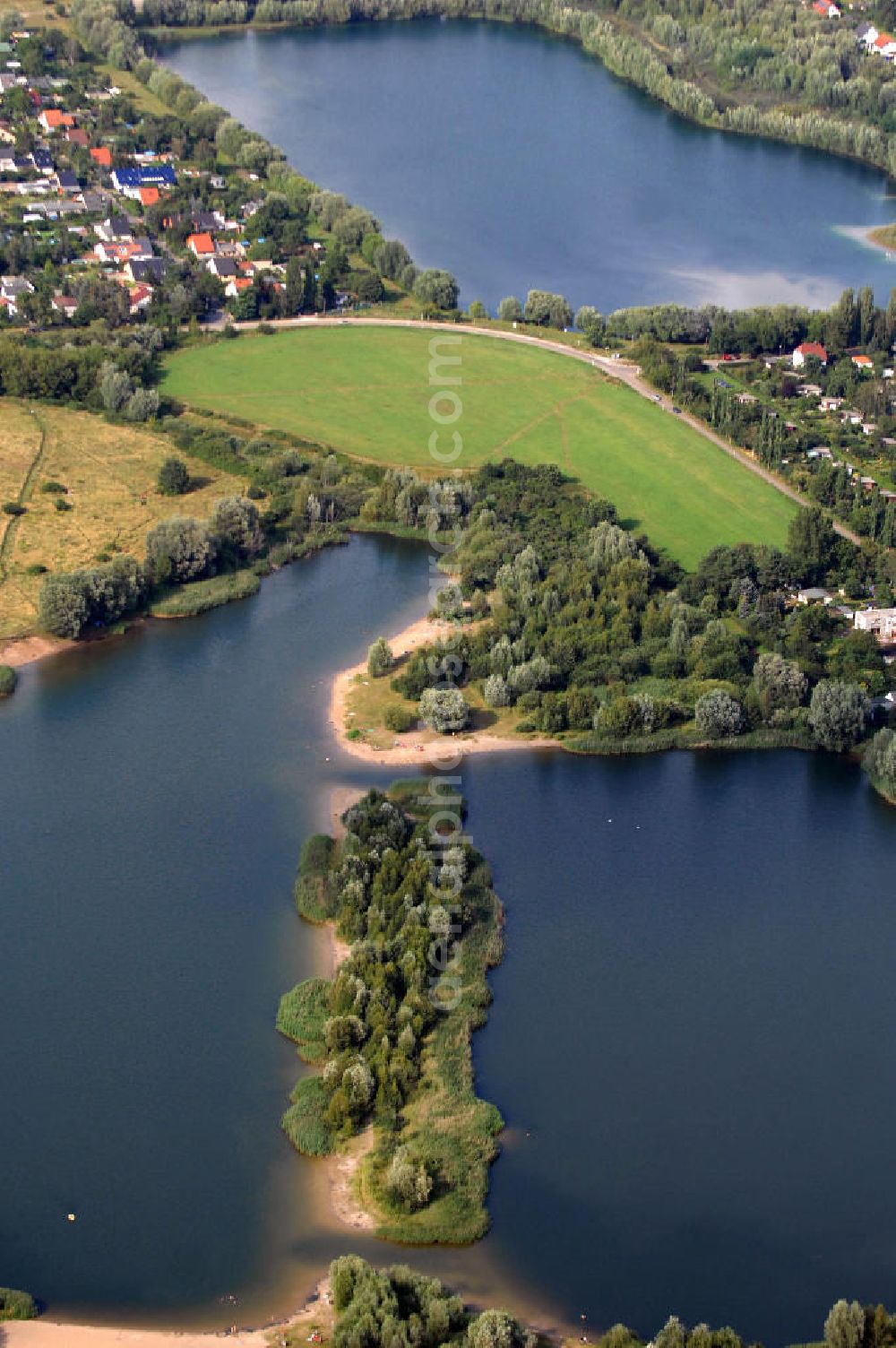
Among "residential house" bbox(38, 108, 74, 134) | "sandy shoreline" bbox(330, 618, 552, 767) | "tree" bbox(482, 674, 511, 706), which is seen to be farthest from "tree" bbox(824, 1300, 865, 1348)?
"residential house" bbox(38, 108, 74, 134)

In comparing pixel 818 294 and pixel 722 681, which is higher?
pixel 818 294

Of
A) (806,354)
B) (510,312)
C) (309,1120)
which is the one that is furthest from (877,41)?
(309,1120)

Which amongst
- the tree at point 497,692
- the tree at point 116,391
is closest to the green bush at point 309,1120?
the tree at point 497,692

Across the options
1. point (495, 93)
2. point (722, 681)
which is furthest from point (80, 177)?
point (722, 681)

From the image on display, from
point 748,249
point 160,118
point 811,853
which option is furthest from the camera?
point 160,118

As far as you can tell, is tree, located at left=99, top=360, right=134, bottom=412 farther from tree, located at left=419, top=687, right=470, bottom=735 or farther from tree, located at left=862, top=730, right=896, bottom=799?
tree, located at left=862, top=730, right=896, bottom=799

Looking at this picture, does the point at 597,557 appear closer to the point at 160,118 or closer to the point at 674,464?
the point at 674,464

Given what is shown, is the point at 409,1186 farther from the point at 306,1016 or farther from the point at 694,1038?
the point at 694,1038
